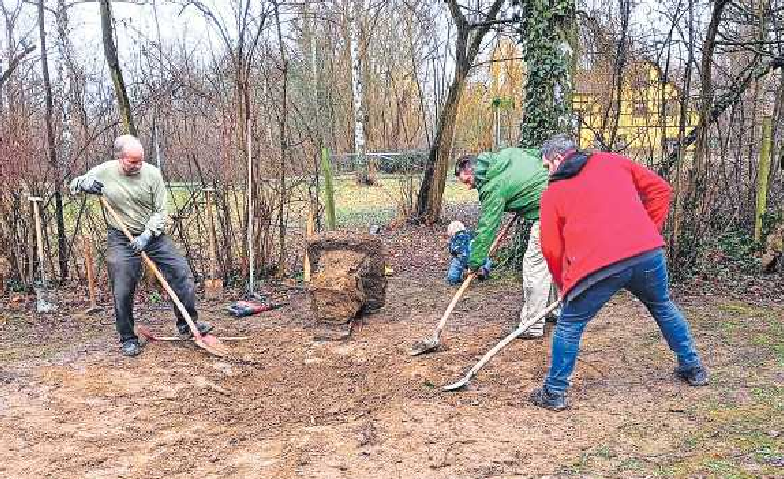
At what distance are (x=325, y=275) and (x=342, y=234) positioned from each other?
508 mm

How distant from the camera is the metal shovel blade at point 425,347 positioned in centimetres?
554

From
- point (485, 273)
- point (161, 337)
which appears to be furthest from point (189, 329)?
point (485, 273)

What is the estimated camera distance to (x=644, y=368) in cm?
491

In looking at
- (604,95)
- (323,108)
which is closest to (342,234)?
(604,95)

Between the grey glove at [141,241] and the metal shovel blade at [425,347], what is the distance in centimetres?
220

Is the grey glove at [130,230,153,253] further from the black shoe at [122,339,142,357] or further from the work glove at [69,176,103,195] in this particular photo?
the black shoe at [122,339,142,357]

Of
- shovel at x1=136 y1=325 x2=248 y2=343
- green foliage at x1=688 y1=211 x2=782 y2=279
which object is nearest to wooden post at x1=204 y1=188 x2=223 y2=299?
shovel at x1=136 y1=325 x2=248 y2=343

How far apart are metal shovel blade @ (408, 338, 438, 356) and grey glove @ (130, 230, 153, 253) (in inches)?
86.8

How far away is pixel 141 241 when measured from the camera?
5.59 metres

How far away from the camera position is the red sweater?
3975 mm

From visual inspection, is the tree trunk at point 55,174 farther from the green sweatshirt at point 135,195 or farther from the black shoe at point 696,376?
the black shoe at point 696,376

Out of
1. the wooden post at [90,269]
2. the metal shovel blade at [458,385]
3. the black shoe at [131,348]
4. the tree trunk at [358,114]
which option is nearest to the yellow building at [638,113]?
the metal shovel blade at [458,385]

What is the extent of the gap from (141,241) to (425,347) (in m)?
2.32

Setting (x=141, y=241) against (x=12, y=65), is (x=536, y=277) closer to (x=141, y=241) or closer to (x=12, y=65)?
(x=141, y=241)
